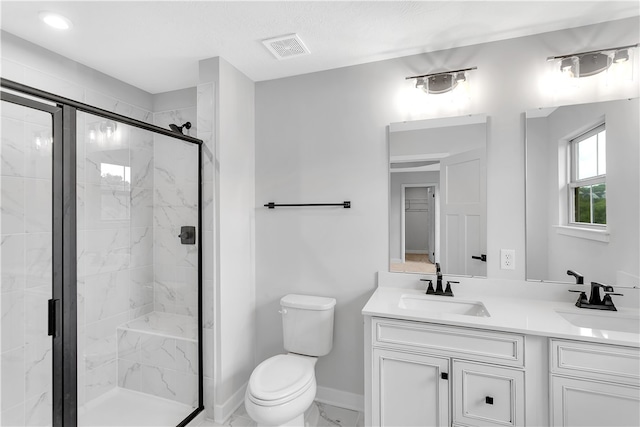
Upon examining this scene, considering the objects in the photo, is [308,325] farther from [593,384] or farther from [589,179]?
[589,179]

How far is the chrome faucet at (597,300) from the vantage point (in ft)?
5.30

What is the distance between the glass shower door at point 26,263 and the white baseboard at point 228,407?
89cm

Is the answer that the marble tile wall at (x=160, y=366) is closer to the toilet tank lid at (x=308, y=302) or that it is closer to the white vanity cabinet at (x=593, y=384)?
the toilet tank lid at (x=308, y=302)

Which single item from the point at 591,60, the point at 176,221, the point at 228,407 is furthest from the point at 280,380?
the point at 591,60

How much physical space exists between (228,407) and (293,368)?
64 cm

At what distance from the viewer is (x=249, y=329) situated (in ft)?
7.84

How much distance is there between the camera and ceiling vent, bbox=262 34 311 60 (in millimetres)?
1850

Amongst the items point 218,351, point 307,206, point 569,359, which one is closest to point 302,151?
point 307,206

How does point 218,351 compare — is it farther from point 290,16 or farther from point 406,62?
point 406,62

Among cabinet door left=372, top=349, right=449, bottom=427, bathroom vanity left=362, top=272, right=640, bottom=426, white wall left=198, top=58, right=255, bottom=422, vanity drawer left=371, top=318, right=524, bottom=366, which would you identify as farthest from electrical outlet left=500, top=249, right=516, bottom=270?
white wall left=198, top=58, right=255, bottom=422

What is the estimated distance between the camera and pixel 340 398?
2.24 metres

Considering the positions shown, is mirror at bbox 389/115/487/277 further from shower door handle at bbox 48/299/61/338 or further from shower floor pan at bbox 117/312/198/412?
shower door handle at bbox 48/299/61/338

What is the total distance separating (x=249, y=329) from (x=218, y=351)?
0.34 m

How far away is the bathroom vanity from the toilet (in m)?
0.39
